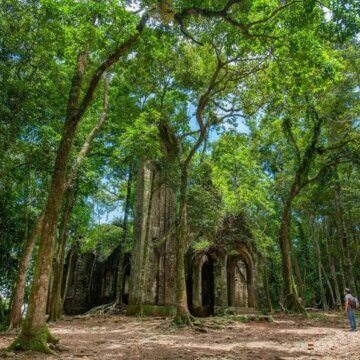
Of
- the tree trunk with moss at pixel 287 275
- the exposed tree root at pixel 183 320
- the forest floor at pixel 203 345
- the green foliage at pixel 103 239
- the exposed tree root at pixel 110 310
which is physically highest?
the green foliage at pixel 103 239

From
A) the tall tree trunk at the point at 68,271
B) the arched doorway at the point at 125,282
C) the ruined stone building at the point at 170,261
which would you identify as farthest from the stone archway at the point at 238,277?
the tall tree trunk at the point at 68,271

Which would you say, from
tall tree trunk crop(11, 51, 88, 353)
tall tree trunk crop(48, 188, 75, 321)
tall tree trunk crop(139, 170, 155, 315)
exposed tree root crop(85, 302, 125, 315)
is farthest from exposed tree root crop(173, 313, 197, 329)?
exposed tree root crop(85, 302, 125, 315)

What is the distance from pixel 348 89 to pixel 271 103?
5893 millimetres

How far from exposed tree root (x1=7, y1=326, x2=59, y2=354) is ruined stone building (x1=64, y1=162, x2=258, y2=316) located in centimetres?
1094

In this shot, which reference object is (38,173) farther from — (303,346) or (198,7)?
(303,346)

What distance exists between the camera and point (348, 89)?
19.8m

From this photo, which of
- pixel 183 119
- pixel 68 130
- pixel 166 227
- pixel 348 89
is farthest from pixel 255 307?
pixel 68 130

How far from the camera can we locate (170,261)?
20.4m

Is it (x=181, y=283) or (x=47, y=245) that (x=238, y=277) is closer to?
(x=181, y=283)

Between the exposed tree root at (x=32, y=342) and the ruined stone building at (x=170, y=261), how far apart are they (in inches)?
431

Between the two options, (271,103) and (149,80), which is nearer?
(271,103)

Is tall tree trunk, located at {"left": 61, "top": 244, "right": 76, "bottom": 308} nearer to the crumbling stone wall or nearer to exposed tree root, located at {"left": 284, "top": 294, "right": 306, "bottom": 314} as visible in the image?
the crumbling stone wall

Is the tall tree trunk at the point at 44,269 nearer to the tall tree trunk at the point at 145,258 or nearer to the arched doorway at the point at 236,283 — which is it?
the tall tree trunk at the point at 145,258

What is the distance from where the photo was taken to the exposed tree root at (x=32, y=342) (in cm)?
707
